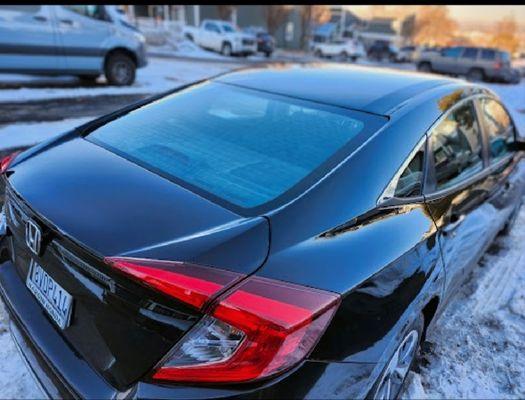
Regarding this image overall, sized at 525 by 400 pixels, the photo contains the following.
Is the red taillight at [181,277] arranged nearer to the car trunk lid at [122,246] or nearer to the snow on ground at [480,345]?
the car trunk lid at [122,246]

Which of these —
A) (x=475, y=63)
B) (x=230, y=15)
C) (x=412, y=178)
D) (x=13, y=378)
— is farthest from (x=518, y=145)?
(x=230, y=15)

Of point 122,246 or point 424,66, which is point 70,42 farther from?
point 424,66

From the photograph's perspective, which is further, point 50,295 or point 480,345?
point 480,345

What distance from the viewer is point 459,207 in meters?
2.60

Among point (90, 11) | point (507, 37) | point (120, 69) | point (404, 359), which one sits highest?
point (90, 11)

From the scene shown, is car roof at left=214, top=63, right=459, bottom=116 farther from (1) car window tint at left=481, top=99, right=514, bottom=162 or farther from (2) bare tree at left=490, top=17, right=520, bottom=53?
(2) bare tree at left=490, top=17, right=520, bottom=53

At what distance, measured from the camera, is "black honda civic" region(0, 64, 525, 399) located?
55.2 inches

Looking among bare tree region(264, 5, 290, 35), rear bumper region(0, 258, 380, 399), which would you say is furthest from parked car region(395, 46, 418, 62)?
rear bumper region(0, 258, 380, 399)

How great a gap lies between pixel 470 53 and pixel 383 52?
16488mm

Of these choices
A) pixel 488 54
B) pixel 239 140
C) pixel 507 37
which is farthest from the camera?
pixel 507 37

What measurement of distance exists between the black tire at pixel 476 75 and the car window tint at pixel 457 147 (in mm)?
23772

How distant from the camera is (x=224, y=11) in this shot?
3647cm

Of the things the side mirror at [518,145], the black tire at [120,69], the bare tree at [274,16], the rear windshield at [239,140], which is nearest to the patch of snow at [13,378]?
the rear windshield at [239,140]

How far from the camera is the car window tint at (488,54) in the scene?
23.7 meters
